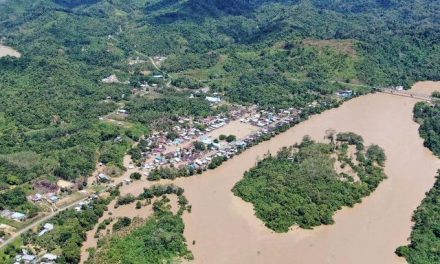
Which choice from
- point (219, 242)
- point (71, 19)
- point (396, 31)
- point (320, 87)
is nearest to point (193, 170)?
point (219, 242)

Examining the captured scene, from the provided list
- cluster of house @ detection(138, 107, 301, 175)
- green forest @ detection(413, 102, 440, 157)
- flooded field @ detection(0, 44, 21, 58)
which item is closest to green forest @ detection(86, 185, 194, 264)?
cluster of house @ detection(138, 107, 301, 175)

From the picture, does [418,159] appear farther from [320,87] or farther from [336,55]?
[336,55]

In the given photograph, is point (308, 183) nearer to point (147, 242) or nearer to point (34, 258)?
point (147, 242)

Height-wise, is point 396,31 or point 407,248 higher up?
point 407,248

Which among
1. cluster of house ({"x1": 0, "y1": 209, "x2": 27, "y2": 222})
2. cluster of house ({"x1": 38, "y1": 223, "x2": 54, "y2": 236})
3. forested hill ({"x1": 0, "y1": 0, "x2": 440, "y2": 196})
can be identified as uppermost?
cluster of house ({"x1": 38, "y1": 223, "x2": 54, "y2": 236})

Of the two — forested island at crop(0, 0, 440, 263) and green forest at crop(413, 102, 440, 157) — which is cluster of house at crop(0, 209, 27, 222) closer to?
forested island at crop(0, 0, 440, 263)

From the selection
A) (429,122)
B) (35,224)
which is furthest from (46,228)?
(429,122)
